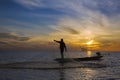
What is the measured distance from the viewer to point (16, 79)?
15.7 metres

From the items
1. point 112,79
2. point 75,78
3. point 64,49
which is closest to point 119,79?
point 112,79

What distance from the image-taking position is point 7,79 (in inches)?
618

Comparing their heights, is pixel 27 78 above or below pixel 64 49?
below

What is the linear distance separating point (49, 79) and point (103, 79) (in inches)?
163

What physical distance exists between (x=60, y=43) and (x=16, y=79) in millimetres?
14776

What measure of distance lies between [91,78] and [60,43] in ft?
45.6

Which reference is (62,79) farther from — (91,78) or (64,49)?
(64,49)

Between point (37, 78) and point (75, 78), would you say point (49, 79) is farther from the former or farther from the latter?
point (75, 78)

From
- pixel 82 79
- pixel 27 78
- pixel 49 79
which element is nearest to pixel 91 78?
pixel 82 79

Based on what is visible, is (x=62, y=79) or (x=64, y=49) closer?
(x=62, y=79)

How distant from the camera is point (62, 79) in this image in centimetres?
1567

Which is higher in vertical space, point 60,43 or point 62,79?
point 60,43

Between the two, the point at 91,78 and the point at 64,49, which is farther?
the point at 64,49

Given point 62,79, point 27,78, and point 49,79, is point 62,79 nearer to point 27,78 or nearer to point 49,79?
point 49,79
